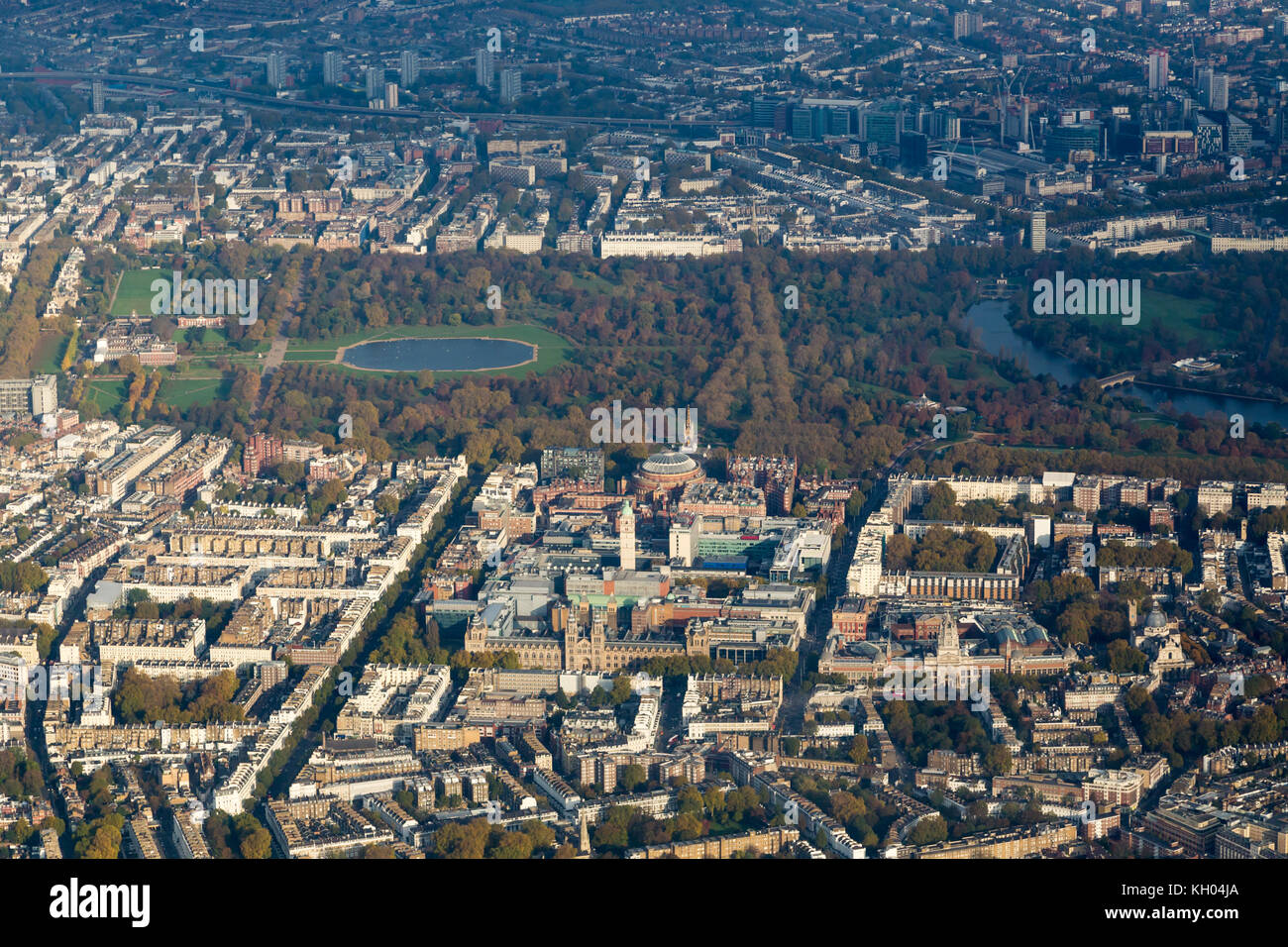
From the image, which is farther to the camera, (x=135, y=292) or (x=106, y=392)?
(x=135, y=292)

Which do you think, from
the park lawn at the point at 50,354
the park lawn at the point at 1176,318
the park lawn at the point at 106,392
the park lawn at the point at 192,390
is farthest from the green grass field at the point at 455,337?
the park lawn at the point at 1176,318

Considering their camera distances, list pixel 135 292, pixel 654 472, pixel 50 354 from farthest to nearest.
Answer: pixel 135 292 < pixel 50 354 < pixel 654 472

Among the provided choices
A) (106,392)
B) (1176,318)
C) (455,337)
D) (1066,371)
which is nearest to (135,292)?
(455,337)

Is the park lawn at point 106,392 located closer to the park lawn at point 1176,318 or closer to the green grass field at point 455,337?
the green grass field at point 455,337

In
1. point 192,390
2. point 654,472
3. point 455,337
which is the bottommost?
point 455,337

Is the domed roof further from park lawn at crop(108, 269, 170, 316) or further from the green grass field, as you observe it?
park lawn at crop(108, 269, 170, 316)

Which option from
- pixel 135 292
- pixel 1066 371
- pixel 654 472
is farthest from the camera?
pixel 135 292

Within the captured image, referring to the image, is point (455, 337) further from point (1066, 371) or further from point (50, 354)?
point (1066, 371)
